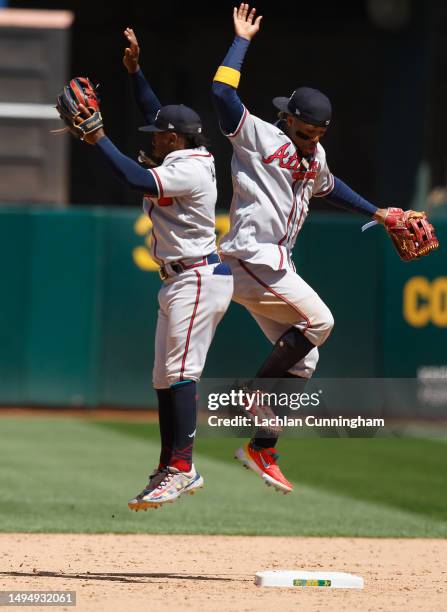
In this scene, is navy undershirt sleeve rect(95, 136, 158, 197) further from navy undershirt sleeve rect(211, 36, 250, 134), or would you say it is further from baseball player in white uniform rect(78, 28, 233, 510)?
navy undershirt sleeve rect(211, 36, 250, 134)

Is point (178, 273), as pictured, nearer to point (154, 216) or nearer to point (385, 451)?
point (154, 216)

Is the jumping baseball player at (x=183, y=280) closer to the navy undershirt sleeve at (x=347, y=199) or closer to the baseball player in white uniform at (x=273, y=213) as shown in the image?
the baseball player in white uniform at (x=273, y=213)

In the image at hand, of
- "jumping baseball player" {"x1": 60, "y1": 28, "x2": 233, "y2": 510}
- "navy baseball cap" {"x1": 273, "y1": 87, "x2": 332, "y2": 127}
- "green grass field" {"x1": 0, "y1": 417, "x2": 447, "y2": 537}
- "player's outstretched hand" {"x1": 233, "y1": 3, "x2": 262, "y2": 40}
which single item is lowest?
"green grass field" {"x1": 0, "y1": 417, "x2": 447, "y2": 537}

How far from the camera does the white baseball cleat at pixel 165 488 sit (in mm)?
5793

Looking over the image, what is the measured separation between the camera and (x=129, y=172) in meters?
5.64

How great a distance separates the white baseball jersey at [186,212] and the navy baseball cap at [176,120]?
0.10 m

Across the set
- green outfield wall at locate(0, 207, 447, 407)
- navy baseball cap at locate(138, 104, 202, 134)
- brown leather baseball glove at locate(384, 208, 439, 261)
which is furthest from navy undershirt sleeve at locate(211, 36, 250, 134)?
green outfield wall at locate(0, 207, 447, 407)

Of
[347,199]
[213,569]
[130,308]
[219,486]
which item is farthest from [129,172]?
[130,308]

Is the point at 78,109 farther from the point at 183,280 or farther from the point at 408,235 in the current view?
the point at 408,235

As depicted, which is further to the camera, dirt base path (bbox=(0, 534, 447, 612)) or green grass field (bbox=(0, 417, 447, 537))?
green grass field (bbox=(0, 417, 447, 537))

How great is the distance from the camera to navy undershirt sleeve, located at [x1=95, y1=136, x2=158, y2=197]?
564cm

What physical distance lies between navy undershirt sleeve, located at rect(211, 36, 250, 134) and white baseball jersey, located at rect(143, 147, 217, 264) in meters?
0.19

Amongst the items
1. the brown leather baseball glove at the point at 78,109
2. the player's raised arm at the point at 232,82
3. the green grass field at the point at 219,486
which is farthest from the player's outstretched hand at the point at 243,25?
the green grass field at the point at 219,486

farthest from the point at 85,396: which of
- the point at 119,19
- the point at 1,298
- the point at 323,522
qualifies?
the point at 119,19
